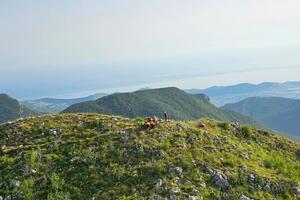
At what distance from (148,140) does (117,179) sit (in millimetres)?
4176

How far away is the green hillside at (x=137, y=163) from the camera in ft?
68.7

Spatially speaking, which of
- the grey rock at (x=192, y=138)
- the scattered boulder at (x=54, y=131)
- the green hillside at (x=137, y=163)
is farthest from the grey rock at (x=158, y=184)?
the scattered boulder at (x=54, y=131)

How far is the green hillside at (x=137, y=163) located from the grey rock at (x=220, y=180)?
0.16 feet

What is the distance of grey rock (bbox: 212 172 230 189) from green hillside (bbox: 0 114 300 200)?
0.16 ft

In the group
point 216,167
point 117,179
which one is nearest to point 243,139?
point 216,167

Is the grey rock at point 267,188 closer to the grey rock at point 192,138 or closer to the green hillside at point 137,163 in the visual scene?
the green hillside at point 137,163

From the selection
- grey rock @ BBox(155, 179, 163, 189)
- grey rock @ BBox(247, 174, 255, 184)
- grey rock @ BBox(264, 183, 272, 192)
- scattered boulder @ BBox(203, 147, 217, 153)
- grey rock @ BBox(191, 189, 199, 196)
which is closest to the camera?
grey rock @ BBox(191, 189, 199, 196)

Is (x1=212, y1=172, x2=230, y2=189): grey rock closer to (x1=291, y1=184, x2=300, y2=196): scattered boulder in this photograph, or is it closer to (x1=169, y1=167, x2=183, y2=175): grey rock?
(x1=169, y1=167, x2=183, y2=175): grey rock

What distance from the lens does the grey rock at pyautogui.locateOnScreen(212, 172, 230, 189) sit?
2166 centimetres

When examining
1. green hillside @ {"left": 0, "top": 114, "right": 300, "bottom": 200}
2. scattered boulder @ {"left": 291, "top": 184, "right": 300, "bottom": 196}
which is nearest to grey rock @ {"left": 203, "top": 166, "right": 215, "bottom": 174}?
green hillside @ {"left": 0, "top": 114, "right": 300, "bottom": 200}

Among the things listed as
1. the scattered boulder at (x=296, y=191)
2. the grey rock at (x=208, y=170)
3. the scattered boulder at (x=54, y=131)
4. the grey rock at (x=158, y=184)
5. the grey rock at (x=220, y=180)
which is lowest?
the scattered boulder at (x=296, y=191)

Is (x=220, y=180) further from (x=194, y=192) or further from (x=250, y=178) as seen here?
(x=194, y=192)

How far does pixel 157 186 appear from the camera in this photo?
2091 centimetres

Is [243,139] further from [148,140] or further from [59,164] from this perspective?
[59,164]
